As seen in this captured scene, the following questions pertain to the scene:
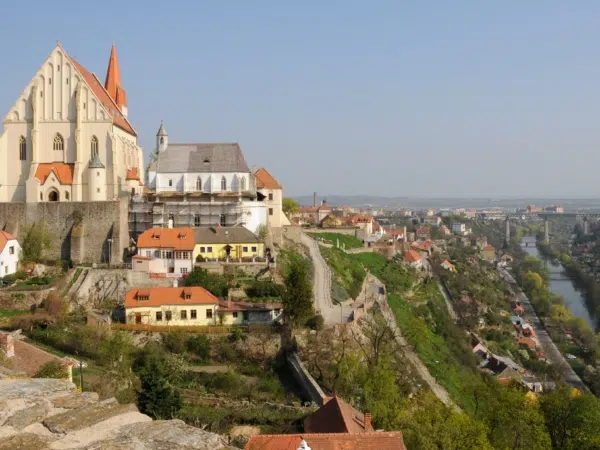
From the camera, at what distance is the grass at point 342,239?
6488 cm

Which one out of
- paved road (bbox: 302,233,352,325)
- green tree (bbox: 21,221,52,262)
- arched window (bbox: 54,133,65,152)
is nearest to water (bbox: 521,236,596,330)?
paved road (bbox: 302,233,352,325)

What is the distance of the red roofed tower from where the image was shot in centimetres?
5738

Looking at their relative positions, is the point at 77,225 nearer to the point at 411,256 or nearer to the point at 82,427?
the point at 82,427

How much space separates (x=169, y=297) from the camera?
35.4m

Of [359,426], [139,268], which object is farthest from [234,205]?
[359,426]

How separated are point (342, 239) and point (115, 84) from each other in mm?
24285

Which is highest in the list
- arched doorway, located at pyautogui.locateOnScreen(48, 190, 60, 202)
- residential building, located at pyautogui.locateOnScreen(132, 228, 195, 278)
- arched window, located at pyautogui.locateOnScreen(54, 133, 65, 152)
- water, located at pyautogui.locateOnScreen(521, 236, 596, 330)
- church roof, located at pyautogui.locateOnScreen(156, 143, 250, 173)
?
arched window, located at pyautogui.locateOnScreen(54, 133, 65, 152)

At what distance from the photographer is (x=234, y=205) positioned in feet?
149

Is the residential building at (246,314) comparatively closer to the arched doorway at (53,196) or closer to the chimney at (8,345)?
the chimney at (8,345)

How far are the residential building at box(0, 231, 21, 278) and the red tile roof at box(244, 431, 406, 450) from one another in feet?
79.7

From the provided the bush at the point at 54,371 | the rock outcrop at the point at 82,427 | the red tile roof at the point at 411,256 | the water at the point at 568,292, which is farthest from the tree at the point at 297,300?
the water at the point at 568,292

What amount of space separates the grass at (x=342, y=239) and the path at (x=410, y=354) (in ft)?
35.7

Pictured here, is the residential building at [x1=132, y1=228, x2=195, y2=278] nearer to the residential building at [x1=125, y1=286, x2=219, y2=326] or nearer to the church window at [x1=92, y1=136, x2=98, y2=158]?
the residential building at [x1=125, y1=286, x2=219, y2=326]

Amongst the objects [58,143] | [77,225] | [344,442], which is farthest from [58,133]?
[344,442]
